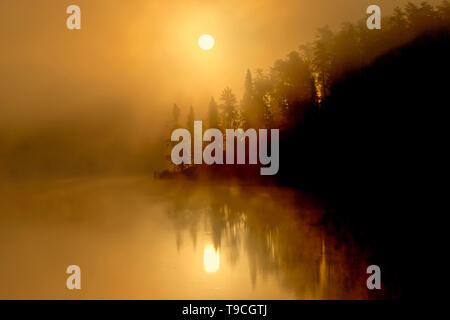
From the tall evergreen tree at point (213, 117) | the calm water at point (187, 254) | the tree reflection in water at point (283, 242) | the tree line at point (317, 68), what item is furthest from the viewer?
the tall evergreen tree at point (213, 117)

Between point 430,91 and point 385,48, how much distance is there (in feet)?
18.6

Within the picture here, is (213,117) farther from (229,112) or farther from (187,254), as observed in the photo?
(187,254)

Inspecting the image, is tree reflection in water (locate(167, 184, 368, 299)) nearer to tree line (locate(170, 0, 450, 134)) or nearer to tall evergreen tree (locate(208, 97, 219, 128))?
tree line (locate(170, 0, 450, 134))

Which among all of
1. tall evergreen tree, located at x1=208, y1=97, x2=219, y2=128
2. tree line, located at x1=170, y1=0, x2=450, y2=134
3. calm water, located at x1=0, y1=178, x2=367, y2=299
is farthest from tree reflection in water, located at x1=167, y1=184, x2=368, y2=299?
tall evergreen tree, located at x1=208, y1=97, x2=219, y2=128

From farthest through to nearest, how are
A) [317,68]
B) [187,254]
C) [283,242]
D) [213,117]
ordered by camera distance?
[213,117] < [317,68] < [283,242] < [187,254]

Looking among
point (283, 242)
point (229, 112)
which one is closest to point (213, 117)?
point (229, 112)

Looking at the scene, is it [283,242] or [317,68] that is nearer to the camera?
[283,242]

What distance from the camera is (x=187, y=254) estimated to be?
14883 mm

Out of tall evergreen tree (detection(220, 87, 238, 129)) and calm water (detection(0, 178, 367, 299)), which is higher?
tall evergreen tree (detection(220, 87, 238, 129))

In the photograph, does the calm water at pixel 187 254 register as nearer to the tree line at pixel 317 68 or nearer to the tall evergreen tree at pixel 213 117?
the tree line at pixel 317 68

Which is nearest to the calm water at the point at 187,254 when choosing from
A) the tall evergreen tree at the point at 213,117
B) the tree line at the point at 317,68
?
the tree line at the point at 317,68

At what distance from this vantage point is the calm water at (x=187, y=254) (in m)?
11.8

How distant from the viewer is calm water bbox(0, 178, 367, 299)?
11836 mm

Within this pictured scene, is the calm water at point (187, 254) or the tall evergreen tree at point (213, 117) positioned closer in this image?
the calm water at point (187, 254)
